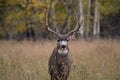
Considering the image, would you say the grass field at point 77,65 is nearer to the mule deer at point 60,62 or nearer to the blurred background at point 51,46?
the blurred background at point 51,46

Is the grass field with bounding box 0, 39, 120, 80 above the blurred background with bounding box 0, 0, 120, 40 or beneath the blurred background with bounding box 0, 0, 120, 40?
above

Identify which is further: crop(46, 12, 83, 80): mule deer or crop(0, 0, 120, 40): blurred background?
crop(0, 0, 120, 40): blurred background

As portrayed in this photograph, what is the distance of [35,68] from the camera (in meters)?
11.5

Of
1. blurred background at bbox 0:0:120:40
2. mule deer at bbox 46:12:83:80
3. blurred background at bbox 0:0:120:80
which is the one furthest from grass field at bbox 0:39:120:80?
blurred background at bbox 0:0:120:40

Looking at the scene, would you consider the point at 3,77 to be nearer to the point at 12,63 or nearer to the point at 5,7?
the point at 12,63

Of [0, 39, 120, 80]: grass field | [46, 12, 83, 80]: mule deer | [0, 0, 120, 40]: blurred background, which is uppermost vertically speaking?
[46, 12, 83, 80]: mule deer

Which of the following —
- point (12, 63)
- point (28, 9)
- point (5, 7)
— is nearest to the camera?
point (12, 63)

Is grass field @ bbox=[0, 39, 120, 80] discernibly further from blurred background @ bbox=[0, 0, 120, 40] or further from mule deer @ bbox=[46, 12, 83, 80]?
blurred background @ bbox=[0, 0, 120, 40]

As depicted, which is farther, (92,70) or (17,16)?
(17,16)

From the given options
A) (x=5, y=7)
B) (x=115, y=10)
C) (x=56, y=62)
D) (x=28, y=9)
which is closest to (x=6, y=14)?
(x=5, y=7)

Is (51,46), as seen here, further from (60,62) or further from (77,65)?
(60,62)

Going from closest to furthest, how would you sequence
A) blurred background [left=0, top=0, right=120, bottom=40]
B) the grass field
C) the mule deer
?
the mule deer
the grass field
blurred background [left=0, top=0, right=120, bottom=40]

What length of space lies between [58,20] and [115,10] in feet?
13.9

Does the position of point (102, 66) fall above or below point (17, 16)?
above
